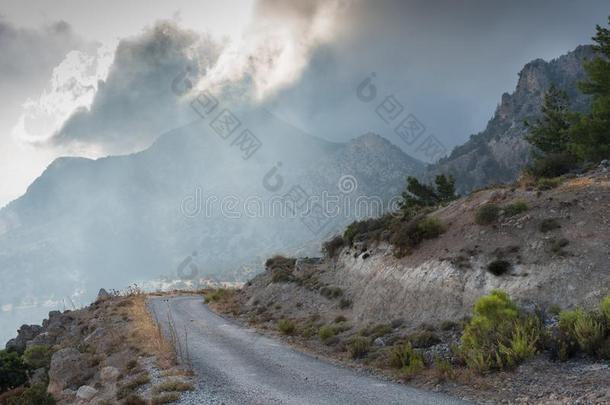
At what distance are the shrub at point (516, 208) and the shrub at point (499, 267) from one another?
4.32 m

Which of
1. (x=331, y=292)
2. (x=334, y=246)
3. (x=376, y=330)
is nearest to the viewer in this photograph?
(x=376, y=330)

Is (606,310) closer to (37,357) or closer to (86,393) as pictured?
(86,393)

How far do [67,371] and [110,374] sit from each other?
4.15 m

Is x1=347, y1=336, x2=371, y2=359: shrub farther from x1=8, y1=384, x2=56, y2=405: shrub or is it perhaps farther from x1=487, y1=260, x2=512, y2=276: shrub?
x1=8, y1=384, x2=56, y2=405: shrub

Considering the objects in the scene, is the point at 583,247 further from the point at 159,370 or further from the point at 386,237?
the point at 159,370

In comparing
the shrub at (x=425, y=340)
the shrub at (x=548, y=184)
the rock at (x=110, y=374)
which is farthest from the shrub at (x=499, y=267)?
the rock at (x=110, y=374)

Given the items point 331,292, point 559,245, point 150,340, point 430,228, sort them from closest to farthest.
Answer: point 559,245, point 150,340, point 430,228, point 331,292

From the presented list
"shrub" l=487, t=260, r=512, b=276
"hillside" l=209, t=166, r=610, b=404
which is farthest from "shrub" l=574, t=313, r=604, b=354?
"shrub" l=487, t=260, r=512, b=276

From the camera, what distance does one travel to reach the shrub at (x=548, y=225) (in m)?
20.3

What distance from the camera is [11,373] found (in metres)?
26.2

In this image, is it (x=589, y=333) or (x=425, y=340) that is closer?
(x=589, y=333)

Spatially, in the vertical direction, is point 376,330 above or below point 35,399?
below

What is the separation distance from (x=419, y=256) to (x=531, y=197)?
24.2 ft

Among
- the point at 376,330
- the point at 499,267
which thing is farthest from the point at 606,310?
the point at 376,330
